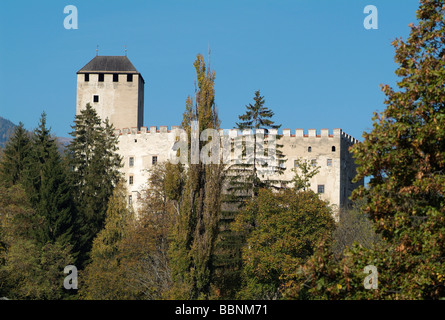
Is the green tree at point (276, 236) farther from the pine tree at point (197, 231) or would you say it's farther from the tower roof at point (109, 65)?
the tower roof at point (109, 65)

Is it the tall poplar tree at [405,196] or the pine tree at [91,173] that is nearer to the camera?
the tall poplar tree at [405,196]

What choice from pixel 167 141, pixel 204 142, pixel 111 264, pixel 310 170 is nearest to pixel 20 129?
pixel 167 141

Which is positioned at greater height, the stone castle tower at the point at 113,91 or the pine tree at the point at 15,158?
the stone castle tower at the point at 113,91

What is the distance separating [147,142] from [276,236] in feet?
98.7

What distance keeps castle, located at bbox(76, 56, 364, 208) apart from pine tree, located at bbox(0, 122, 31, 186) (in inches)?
385

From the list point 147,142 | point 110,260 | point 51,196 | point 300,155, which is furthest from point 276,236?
point 147,142

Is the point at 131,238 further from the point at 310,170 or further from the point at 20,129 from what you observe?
the point at 310,170

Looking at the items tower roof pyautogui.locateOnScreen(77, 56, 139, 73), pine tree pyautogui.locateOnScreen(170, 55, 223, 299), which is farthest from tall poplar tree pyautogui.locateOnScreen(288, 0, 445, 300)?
tower roof pyautogui.locateOnScreen(77, 56, 139, 73)

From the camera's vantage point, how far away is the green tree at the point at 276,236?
41.7 m

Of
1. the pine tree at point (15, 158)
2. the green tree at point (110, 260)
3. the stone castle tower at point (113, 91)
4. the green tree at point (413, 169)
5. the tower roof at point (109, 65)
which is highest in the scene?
the tower roof at point (109, 65)

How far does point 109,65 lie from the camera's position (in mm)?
79438

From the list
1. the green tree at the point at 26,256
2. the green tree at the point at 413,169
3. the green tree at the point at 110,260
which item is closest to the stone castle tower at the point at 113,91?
the green tree at the point at 110,260

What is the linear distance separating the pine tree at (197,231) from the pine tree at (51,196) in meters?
18.1

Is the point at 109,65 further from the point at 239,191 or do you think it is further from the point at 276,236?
the point at 276,236
